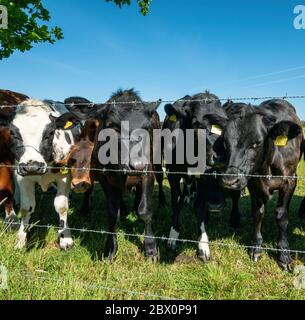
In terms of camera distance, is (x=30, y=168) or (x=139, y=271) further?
(x=30, y=168)

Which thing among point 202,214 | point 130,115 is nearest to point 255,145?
point 202,214

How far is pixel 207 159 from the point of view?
14.5 ft

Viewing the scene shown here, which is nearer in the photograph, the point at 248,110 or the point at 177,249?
the point at 248,110

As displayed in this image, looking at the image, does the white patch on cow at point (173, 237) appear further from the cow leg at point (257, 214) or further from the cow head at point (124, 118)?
the cow head at point (124, 118)

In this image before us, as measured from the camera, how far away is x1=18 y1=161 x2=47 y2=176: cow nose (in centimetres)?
424

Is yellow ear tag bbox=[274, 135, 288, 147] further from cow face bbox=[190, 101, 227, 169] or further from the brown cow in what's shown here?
the brown cow

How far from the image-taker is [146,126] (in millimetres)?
4449

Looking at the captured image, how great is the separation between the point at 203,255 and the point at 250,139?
1.55m

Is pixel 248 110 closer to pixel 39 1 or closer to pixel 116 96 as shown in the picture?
pixel 116 96

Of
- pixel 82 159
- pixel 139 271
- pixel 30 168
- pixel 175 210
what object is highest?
pixel 82 159

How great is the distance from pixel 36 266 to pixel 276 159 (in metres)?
3.14

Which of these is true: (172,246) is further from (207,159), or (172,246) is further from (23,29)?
(23,29)

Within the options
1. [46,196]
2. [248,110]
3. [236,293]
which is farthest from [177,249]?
[46,196]

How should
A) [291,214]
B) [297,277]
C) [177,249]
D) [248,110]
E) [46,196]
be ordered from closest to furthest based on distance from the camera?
[297,277]
[248,110]
[177,249]
[291,214]
[46,196]
